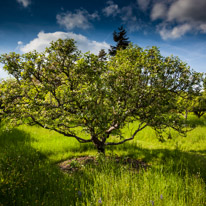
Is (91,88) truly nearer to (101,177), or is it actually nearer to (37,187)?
(101,177)

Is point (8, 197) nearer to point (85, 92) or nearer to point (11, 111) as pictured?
point (11, 111)

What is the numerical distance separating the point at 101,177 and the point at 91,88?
3.12 metres

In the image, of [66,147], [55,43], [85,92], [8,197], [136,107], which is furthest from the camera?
[66,147]

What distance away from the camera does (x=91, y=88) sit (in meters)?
5.23

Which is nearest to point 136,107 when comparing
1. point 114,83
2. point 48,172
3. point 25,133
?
point 114,83

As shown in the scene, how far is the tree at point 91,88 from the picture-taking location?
5.71m

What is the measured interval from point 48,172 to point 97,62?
5.02m

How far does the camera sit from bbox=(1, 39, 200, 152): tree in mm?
5707

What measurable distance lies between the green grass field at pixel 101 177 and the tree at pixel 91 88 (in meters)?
1.66

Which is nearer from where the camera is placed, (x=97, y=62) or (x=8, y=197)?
(x=8, y=197)

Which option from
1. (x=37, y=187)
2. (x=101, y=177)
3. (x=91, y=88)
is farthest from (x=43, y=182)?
(x=91, y=88)

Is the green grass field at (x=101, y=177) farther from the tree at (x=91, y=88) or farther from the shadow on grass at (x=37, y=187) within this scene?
the tree at (x=91, y=88)

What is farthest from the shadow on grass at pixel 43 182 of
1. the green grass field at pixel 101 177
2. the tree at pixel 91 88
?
the tree at pixel 91 88

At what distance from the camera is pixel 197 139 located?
12.6 meters
